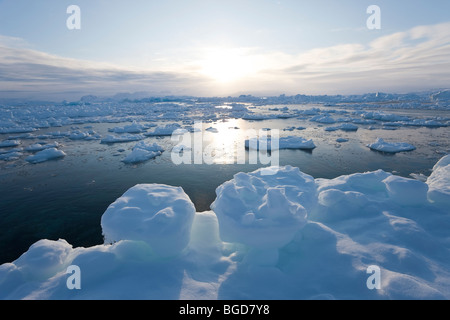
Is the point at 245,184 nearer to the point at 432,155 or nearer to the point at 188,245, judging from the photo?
the point at 188,245

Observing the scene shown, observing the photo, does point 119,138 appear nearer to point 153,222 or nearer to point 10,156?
Answer: point 10,156

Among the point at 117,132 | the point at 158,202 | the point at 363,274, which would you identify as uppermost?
the point at 117,132

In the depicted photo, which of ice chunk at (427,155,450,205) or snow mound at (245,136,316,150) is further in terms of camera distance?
snow mound at (245,136,316,150)

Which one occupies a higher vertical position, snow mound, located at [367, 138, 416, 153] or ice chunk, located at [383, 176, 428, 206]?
snow mound, located at [367, 138, 416, 153]

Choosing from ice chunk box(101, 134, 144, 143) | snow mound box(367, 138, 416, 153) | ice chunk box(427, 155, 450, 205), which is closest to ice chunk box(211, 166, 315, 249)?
ice chunk box(427, 155, 450, 205)

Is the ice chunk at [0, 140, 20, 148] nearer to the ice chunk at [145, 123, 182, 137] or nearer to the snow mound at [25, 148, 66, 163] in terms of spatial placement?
the snow mound at [25, 148, 66, 163]

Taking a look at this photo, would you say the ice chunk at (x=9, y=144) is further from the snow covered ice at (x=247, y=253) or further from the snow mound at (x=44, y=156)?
the snow covered ice at (x=247, y=253)

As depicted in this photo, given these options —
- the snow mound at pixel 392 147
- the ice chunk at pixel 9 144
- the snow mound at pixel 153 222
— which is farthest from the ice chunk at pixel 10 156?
the snow mound at pixel 392 147
